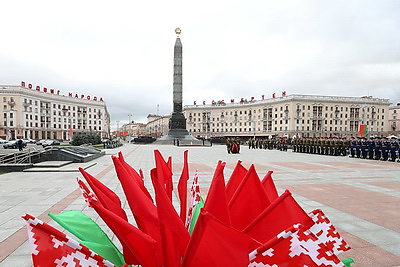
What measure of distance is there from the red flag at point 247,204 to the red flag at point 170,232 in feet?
1.03

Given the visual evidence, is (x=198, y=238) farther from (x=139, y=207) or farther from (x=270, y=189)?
(x=270, y=189)

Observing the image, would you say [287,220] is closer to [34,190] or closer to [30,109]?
[34,190]

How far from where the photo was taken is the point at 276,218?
0.87m

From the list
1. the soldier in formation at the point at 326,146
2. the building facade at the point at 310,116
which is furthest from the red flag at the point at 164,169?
the building facade at the point at 310,116

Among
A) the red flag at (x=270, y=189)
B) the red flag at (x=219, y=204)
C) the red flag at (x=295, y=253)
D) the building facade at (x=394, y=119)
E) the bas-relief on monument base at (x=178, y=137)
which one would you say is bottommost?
the bas-relief on monument base at (x=178, y=137)

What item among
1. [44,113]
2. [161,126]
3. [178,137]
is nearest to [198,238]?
[178,137]

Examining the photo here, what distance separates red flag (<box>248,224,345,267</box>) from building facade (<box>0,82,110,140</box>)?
66135 mm

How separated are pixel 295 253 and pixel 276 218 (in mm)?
180

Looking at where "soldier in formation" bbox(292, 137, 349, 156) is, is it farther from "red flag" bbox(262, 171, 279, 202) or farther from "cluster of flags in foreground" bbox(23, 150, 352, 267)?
"cluster of flags in foreground" bbox(23, 150, 352, 267)

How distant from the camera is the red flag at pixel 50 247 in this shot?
2.30 feet

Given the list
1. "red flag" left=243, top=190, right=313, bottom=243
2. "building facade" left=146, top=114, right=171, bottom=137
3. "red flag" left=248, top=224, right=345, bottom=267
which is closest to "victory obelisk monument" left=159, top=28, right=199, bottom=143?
"red flag" left=243, top=190, right=313, bottom=243

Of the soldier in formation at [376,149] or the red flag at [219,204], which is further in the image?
the soldier in formation at [376,149]

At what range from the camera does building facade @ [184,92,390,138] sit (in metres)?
76.4

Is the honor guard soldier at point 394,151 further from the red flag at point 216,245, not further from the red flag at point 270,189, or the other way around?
the red flag at point 216,245
